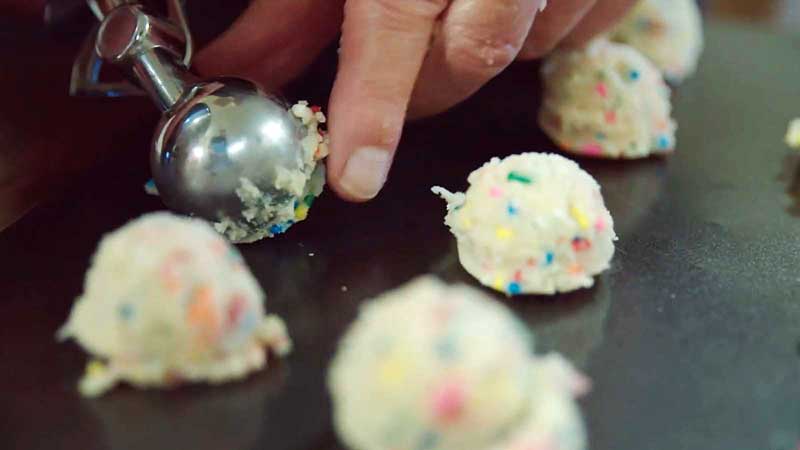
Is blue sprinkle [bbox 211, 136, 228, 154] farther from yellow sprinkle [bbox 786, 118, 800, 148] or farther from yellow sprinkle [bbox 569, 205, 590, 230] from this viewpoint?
yellow sprinkle [bbox 786, 118, 800, 148]

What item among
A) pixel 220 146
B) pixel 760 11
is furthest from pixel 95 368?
pixel 760 11

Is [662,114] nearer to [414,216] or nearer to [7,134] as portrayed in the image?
[414,216]

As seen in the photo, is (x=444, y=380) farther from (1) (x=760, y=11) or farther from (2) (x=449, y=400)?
(1) (x=760, y=11)

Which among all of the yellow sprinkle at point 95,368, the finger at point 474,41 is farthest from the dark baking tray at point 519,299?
the finger at point 474,41

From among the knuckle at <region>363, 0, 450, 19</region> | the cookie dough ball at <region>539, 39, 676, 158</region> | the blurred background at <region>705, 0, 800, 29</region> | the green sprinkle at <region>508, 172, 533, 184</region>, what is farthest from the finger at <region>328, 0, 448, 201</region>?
the blurred background at <region>705, 0, 800, 29</region>

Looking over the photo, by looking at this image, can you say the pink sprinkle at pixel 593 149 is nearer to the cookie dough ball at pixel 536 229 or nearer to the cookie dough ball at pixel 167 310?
the cookie dough ball at pixel 536 229

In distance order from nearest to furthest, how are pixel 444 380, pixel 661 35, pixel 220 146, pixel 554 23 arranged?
pixel 444 380, pixel 220 146, pixel 554 23, pixel 661 35
